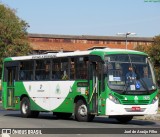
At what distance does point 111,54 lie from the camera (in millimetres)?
22562

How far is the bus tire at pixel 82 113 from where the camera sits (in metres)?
23.2

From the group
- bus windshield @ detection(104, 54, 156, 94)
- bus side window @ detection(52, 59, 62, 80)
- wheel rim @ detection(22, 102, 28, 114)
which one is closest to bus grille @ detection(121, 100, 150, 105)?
bus windshield @ detection(104, 54, 156, 94)

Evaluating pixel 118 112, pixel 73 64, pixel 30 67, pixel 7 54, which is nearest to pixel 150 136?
pixel 118 112

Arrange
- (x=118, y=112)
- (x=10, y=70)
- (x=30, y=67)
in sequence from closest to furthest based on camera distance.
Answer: (x=118, y=112) < (x=30, y=67) < (x=10, y=70)

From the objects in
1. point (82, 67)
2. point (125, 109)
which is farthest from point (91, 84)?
point (125, 109)

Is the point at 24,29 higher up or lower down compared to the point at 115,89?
higher up

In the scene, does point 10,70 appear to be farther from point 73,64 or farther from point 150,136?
point 150,136

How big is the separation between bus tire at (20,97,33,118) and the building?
58316 millimetres

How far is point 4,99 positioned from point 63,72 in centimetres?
586

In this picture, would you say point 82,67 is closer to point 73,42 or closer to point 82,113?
point 82,113

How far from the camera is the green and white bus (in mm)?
22109

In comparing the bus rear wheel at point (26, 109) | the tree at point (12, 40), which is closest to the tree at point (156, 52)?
the tree at point (12, 40)

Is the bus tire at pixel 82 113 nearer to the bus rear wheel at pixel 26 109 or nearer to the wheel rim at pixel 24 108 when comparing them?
the bus rear wheel at pixel 26 109

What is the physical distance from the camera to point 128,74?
73.2 feet
